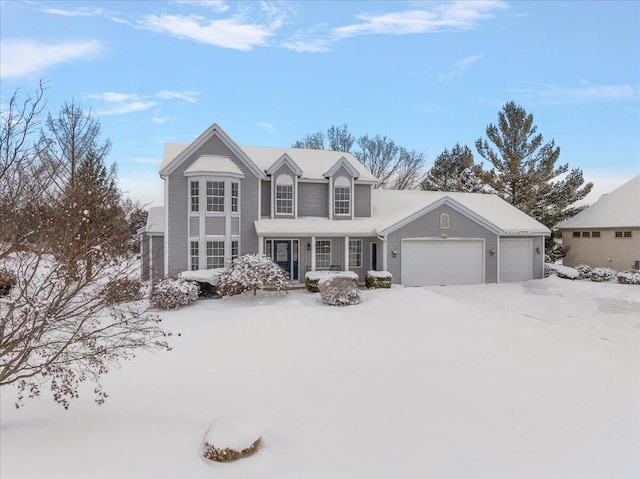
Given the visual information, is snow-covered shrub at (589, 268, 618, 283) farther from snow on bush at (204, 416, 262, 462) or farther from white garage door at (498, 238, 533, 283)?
snow on bush at (204, 416, 262, 462)

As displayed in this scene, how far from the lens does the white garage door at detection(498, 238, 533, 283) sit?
2295cm

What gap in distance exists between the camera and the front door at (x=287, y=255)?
67.9 ft

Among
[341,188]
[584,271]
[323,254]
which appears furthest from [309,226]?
[584,271]

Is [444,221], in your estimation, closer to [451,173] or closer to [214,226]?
[214,226]

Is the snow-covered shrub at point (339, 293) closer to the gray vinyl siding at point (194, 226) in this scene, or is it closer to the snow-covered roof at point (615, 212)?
the gray vinyl siding at point (194, 226)

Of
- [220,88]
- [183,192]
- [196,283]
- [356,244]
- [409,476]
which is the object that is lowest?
[409,476]

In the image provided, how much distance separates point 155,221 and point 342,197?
1057 centimetres

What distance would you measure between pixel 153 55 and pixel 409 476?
14822mm

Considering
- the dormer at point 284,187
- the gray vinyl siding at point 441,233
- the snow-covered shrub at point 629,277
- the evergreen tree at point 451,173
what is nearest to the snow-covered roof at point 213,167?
the dormer at point 284,187

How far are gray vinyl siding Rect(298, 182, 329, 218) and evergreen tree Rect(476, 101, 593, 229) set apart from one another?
1638 centimetres

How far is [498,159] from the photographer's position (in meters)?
30.9

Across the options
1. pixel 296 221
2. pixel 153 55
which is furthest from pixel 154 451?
pixel 296 221

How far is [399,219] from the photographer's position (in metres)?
20.2

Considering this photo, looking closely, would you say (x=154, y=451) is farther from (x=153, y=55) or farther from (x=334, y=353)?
(x=153, y=55)
